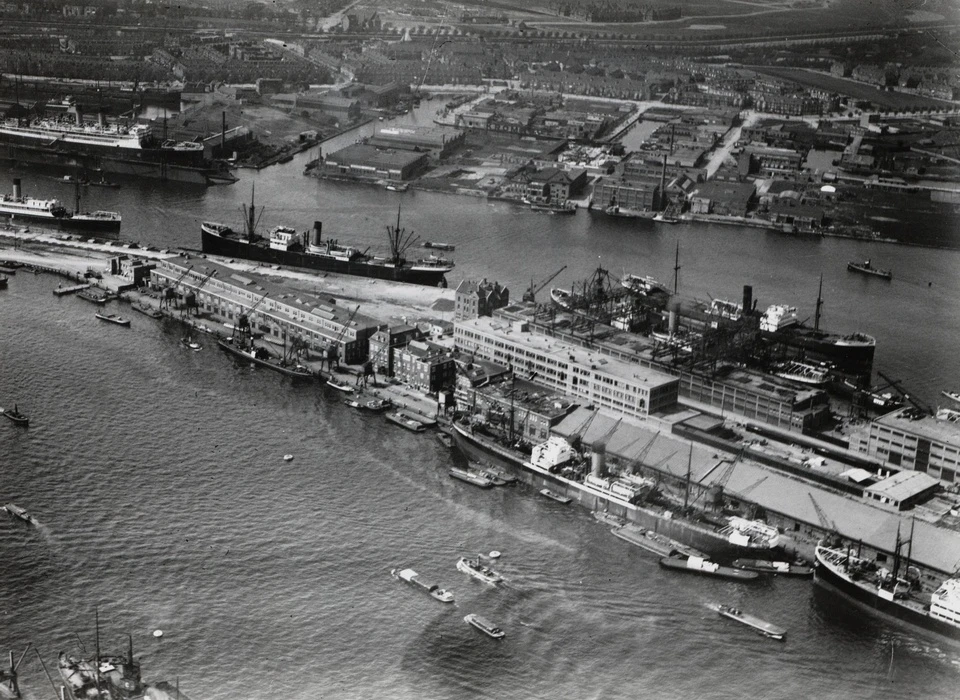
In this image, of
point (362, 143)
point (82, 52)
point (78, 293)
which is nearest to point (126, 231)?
point (78, 293)

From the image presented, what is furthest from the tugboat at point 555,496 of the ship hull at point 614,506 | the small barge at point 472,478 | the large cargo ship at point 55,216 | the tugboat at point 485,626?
the large cargo ship at point 55,216

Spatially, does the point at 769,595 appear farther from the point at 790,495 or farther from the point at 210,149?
the point at 210,149

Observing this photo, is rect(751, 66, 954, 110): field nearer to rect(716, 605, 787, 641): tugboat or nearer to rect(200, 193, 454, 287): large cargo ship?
rect(200, 193, 454, 287): large cargo ship

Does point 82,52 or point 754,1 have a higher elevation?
point 754,1

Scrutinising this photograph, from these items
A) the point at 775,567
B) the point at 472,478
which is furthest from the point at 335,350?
the point at 775,567

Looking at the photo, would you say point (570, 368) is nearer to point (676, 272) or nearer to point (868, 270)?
point (676, 272)
